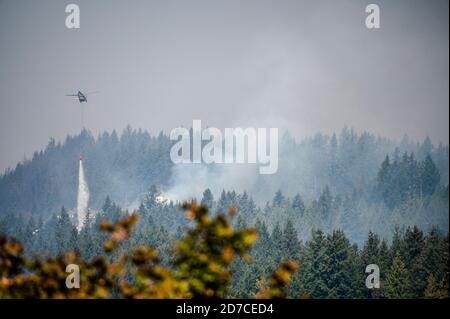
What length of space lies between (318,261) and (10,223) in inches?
4393

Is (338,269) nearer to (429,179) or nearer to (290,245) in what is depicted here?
(290,245)

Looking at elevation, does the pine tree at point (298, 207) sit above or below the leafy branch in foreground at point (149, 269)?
below

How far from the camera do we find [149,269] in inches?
667

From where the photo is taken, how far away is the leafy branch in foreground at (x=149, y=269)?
54.4ft

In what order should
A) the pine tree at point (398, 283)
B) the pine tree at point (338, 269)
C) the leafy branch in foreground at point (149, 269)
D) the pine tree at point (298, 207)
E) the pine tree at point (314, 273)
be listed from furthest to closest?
the pine tree at point (298, 207) → the pine tree at point (314, 273) → the pine tree at point (338, 269) → the pine tree at point (398, 283) → the leafy branch in foreground at point (149, 269)

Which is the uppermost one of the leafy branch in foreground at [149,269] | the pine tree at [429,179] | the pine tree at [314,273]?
the leafy branch in foreground at [149,269]

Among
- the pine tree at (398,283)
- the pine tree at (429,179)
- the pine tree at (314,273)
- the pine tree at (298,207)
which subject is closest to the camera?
the pine tree at (398,283)

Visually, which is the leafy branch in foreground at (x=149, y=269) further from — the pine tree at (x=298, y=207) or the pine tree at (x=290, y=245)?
the pine tree at (x=298, y=207)

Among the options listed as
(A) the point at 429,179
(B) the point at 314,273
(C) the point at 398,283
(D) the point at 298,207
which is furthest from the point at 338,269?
(A) the point at 429,179

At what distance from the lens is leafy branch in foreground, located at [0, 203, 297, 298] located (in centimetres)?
1658

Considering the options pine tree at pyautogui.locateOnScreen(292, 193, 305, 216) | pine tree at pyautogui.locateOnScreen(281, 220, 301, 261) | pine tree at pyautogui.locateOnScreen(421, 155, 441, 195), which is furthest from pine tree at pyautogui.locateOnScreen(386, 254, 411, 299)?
pine tree at pyautogui.locateOnScreen(421, 155, 441, 195)

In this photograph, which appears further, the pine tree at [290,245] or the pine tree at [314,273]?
the pine tree at [290,245]

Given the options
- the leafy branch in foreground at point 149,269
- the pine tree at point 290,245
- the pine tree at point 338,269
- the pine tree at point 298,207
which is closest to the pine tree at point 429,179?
the pine tree at point 298,207
